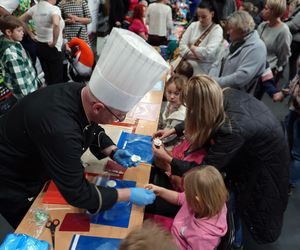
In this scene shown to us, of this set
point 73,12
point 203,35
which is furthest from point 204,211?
point 73,12

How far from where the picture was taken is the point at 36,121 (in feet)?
3.96

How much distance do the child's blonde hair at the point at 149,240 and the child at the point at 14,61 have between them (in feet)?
7.24

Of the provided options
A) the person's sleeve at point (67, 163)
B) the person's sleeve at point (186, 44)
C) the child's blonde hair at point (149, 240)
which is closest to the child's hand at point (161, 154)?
the person's sleeve at point (67, 163)

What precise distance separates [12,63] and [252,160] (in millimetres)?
2133

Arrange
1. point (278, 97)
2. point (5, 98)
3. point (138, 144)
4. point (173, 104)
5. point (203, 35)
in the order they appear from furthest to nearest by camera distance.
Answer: point (203, 35)
point (5, 98)
point (278, 97)
point (173, 104)
point (138, 144)

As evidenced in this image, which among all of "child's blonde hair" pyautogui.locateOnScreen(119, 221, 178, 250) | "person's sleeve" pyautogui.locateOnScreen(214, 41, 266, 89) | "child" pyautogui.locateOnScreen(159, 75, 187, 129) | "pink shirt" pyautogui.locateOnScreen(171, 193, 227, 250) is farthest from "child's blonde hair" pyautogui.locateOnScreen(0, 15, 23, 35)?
"child's blonde hair" pyautogui.locateOnScreen(119, 221, 178, 250)

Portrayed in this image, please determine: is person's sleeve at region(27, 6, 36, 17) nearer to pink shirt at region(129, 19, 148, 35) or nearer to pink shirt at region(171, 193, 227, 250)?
pink shirt at region(129, 19, 148, 35)

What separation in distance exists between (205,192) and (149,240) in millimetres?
570

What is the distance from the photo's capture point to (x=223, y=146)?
156 centimetres

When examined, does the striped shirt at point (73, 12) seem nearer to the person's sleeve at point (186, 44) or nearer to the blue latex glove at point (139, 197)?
the person's sleeve at point (186, 44)

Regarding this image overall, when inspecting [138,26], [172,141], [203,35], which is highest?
[203,35]

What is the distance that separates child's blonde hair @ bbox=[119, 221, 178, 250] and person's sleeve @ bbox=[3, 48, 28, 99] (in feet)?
7.22

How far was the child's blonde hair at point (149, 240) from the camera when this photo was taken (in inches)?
33.3

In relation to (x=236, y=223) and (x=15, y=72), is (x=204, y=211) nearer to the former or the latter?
(x=236, y=223)
